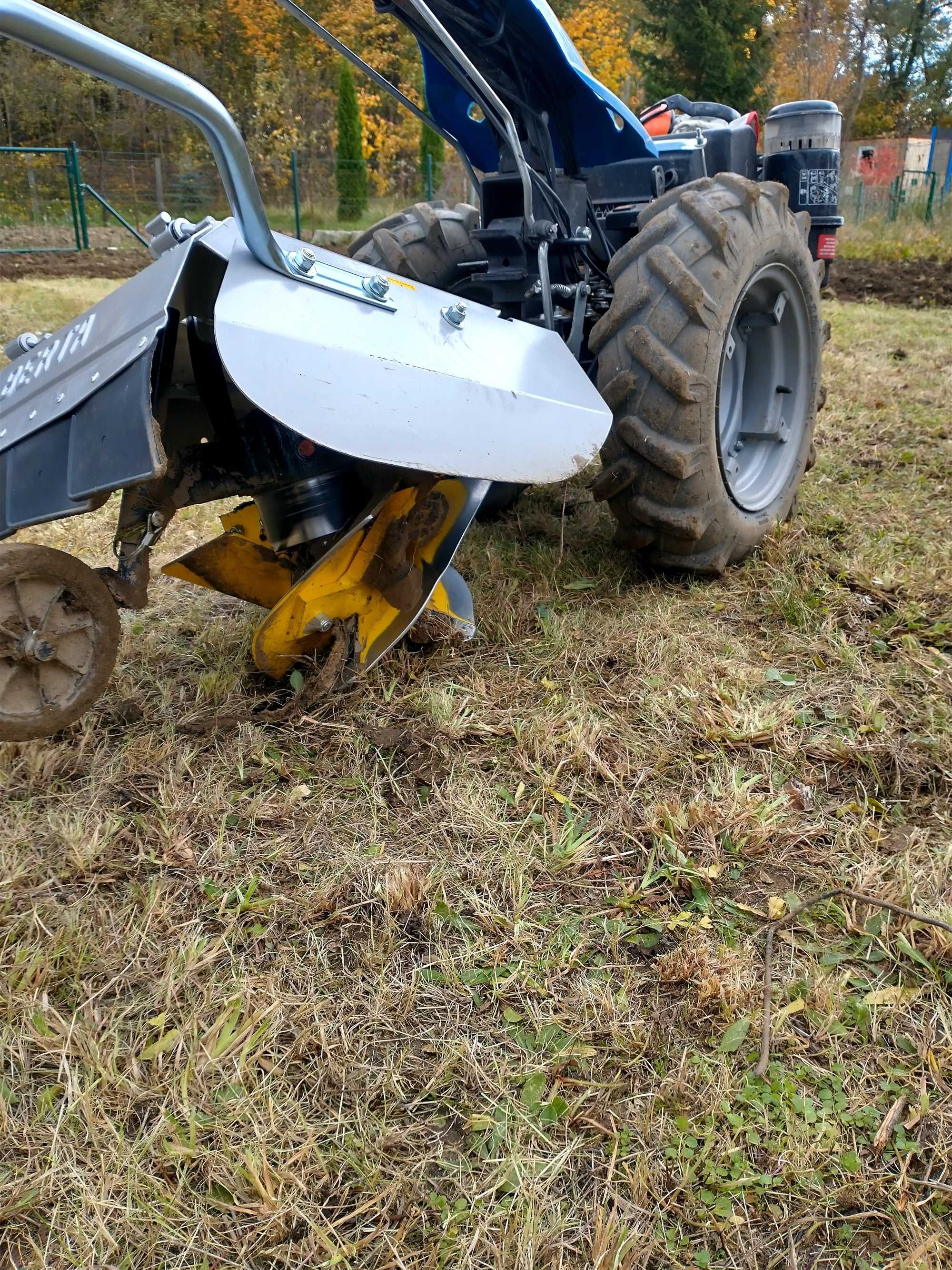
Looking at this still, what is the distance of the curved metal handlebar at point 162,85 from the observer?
1.42 m

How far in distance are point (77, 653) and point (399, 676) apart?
32.0 inches

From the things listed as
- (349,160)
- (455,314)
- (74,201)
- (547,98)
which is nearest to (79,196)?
(74,201)

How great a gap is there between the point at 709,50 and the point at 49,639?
22792 millimetres

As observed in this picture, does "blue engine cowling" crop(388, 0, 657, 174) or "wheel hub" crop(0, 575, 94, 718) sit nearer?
"wheel hub" crop(0, 575, 94, 718)

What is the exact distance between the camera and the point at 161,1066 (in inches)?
57.9

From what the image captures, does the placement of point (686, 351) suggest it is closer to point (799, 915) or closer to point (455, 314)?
point (455, 314)

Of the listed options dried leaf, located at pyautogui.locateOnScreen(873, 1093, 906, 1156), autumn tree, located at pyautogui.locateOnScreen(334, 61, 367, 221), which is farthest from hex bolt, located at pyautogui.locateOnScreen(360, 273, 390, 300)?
autumn tree, located at pyautogui.locateOnScreen(334, 61, 367, 221)

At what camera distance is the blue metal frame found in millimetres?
2529

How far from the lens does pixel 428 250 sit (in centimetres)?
339

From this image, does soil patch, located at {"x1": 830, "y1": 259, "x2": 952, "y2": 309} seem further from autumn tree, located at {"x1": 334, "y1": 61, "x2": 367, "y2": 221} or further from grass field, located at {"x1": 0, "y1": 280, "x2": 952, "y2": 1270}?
autumn tree, located at {"x1": 334, "y1": 61, "x2": 367, "y2": 221}

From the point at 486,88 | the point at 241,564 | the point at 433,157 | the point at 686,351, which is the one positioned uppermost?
the point at 433,157

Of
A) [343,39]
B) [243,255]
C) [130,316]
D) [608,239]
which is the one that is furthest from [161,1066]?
[343,39]

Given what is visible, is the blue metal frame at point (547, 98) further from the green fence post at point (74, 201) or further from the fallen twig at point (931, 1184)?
the green fence post at point (74, 201)

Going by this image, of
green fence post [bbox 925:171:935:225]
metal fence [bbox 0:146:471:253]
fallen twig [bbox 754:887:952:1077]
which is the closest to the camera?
fallen twig [bbox 754:887:952:1077]
